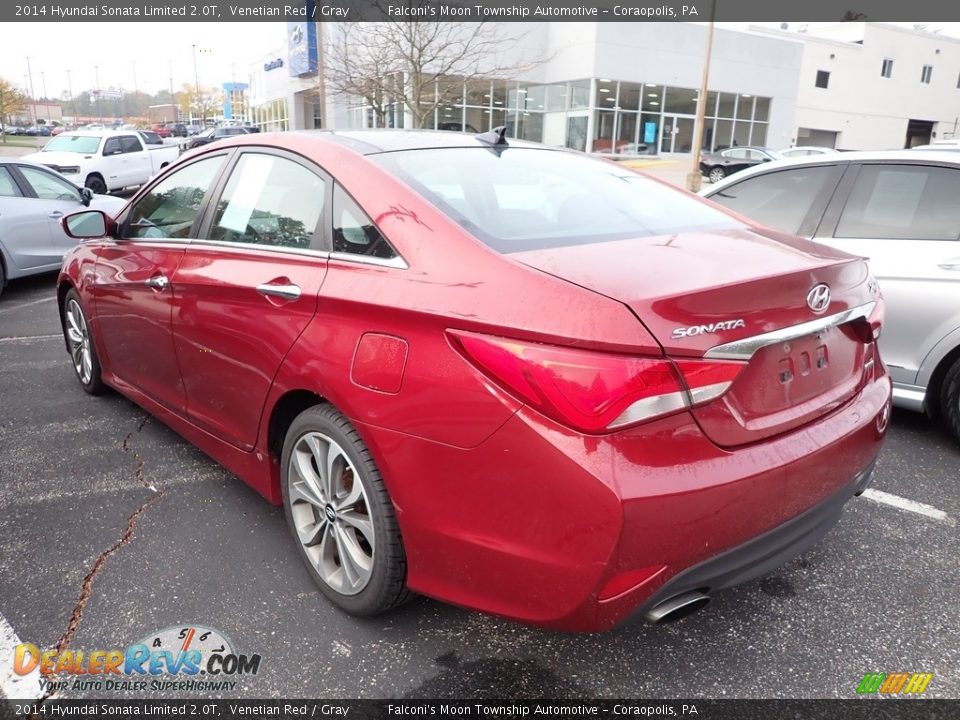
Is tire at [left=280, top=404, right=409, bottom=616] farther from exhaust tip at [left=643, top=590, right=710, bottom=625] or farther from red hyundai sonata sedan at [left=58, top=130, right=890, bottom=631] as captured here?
exhaust tip at [left=643, top=590, right=710, bottom=625]

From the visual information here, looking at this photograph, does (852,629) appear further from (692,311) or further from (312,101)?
(312,101)

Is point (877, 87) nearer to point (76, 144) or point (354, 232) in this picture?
point (76, 144)

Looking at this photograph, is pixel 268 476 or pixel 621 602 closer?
pixel 621 602

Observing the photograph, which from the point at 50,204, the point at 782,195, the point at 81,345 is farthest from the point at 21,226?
the point at 782,195

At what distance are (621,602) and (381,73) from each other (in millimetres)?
19940

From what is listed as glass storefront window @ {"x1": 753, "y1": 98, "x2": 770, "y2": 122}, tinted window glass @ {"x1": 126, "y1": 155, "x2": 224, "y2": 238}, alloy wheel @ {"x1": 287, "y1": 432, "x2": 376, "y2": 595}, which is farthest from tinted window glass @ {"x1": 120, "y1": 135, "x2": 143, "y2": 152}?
glass storefront window @ {"x1": 753, "y1": 98, "x2": 770, "y2": 122}

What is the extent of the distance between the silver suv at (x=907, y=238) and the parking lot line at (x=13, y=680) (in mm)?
4053

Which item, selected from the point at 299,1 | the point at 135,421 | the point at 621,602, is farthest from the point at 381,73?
the point at 621,602

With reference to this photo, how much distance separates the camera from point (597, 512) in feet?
5.43

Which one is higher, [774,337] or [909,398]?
[774,337]

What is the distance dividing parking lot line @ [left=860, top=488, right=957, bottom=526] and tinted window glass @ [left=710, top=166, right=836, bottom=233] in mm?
1767

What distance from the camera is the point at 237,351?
2.67 meters

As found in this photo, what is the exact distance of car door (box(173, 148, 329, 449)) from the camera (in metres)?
2.46

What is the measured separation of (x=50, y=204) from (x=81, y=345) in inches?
193
